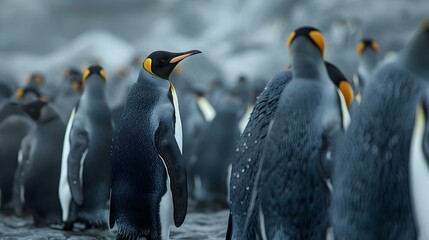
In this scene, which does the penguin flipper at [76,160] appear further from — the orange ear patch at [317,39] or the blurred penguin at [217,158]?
the orange ear patch at [317,39]

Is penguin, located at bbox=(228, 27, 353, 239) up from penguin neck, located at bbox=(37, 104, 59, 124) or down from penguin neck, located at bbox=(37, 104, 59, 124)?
down

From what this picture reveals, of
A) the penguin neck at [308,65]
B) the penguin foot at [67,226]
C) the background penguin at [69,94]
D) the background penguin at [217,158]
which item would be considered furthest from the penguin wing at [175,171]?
the background penguin at [69,94]

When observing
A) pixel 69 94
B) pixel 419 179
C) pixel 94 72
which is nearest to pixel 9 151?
pixel 94 72

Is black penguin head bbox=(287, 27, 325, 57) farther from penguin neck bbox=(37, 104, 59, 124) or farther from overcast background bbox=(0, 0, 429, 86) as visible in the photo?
overcast background bbox=(0, 0, 429, 86)

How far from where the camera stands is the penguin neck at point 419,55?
9.22ft

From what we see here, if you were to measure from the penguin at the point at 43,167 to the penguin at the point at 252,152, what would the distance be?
6.51ft

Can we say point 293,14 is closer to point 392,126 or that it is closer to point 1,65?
point 1,65

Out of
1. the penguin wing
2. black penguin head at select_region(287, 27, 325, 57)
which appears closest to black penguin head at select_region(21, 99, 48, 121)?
the penguin wing

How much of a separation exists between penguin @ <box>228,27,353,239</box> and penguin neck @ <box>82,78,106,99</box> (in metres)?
1.84

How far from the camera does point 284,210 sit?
3117 mm

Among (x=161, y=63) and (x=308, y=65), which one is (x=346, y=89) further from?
(x=161, y=63)

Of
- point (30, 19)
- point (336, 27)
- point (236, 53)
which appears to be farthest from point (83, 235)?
point (30, 19)

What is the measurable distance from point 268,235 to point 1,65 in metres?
17.5

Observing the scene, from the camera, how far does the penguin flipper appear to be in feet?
15.8
